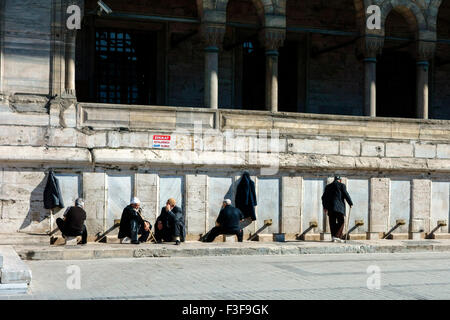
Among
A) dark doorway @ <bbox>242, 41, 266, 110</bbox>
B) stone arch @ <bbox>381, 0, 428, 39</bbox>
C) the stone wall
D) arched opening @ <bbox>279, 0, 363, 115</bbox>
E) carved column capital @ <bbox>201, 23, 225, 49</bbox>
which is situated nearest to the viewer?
the stone wall

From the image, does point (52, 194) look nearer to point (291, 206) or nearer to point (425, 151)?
point (291, 206)

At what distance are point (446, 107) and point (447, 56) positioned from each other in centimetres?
174

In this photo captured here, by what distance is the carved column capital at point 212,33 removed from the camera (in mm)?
20625

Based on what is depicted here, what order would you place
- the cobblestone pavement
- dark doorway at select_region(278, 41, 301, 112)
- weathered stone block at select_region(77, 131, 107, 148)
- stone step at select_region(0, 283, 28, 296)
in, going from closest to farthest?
stone step at select_region(0, 283, 28, 296) < the cobblestone pavement < weathered stone block at select_region(77, 131, 107, 148) < dark doorway at select_region(278, 41, 301, 112)

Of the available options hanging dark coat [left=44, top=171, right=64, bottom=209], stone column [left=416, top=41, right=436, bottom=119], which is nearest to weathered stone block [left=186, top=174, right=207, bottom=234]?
hanging dark coat [left=44, top=171, right=64, bottom=209]

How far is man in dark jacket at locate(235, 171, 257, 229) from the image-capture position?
19000 millimetres

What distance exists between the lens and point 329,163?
19953mm

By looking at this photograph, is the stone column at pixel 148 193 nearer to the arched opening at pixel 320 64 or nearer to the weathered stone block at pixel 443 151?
the weathered stone block at pixel 443 151

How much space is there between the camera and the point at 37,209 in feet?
57.9

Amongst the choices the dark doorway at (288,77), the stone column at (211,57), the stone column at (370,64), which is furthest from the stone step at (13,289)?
the dark doorway at (288,77)

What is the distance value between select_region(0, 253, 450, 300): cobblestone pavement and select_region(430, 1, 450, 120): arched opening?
10922mm

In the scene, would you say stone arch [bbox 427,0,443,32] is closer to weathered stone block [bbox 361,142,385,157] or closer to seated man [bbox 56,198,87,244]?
weathered stone block [bbox 361,142,385,157]
